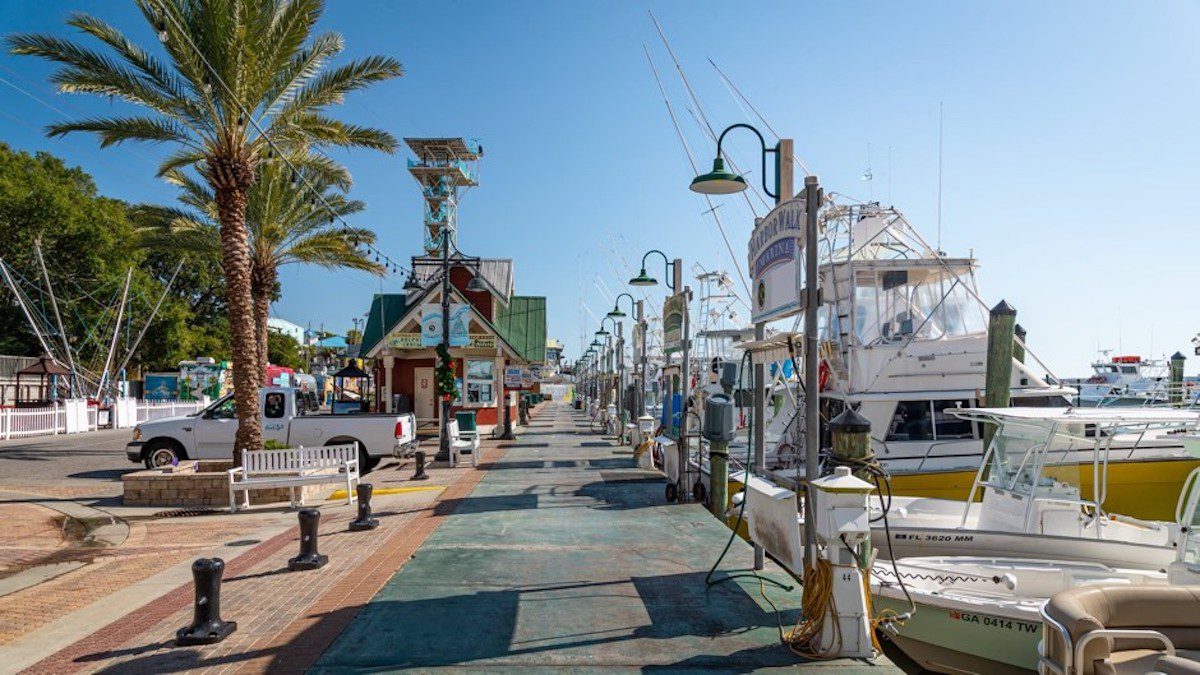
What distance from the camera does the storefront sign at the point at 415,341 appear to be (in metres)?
27.5

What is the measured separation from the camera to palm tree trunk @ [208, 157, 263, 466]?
13.8 meters

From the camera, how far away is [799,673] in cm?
511

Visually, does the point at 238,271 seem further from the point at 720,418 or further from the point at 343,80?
the point at 720,418

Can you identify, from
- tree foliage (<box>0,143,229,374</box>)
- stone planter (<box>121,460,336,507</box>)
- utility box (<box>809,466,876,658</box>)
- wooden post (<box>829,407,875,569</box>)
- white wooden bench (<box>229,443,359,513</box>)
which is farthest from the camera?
tree foliage (<box>0,143,229,374</box>)

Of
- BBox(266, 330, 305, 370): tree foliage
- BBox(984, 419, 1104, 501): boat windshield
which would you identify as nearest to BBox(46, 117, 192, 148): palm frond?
BBox(984, 419, 1104, 501): boat windshield

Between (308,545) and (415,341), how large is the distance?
2000 cm

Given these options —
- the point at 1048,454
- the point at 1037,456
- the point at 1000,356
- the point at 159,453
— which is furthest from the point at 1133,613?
the point at 159,453

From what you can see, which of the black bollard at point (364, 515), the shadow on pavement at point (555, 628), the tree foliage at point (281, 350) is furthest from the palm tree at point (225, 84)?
the tree foliage at point (281, 350)

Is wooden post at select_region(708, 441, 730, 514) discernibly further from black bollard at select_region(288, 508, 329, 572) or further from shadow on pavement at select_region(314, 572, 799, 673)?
black bollard at select_region(288, 508, 329, 572)

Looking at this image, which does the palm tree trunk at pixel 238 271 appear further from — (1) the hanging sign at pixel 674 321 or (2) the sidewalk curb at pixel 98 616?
(1) the hanging sign at pixel 674 321

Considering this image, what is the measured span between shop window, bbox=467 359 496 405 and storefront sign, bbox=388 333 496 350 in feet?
3.90

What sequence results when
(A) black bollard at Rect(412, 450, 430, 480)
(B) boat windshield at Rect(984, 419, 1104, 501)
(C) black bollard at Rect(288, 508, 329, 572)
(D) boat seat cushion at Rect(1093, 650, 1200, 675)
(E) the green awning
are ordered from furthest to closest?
(E) the green awning < (A) black bollard at Rect(412, 450, 430, 480) < (B) boat windshield at Rect(984, 419, 1104, 501) < (C) black bollard at Rect(288, 508, 329, 572) < (D) boat seat cushion at Rect(1093, 650, 1200, 675)

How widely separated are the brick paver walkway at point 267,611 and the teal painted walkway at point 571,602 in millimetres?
260

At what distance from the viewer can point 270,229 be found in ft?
70.4
